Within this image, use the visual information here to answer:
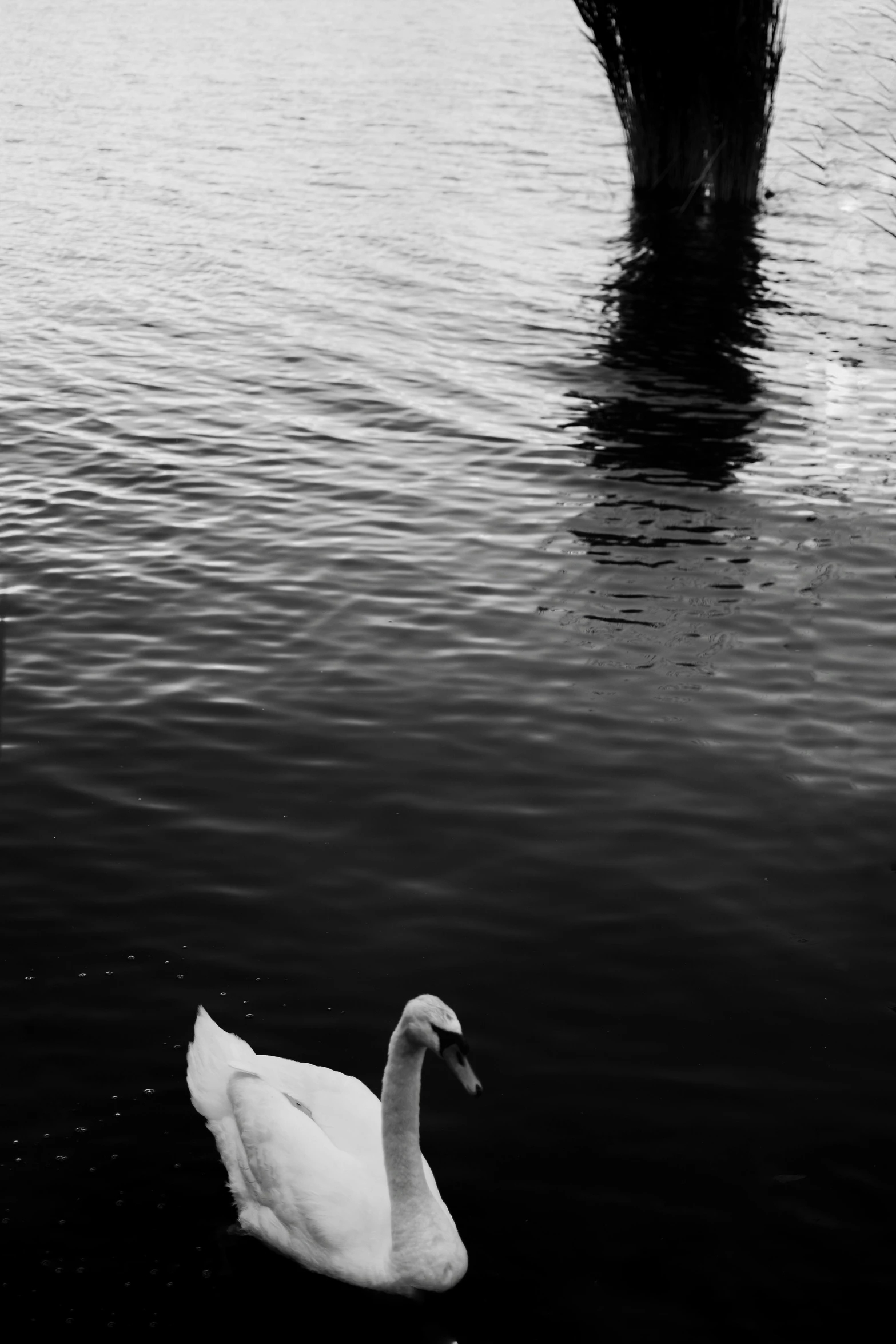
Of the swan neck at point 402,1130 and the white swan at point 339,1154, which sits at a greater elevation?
the swan neck at point 402,1130

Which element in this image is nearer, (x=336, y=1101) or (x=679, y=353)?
(x=336, y=1101)

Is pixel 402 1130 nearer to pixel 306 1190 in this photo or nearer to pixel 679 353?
pixel 306 1190

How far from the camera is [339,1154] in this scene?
272 inches

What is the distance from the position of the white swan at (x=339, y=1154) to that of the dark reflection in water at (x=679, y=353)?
35.6 feet

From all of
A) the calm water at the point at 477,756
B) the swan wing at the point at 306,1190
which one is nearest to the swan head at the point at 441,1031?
the swan wing at the point at 306,1190

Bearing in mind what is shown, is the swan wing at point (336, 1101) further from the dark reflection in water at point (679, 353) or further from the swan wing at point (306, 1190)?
the dark reflection in water at point (679, 353)

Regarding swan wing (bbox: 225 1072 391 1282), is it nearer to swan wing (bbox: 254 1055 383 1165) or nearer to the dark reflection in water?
swan wing (bbox: 254 1055 383 1165)

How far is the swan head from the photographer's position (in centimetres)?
606

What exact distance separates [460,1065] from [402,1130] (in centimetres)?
55

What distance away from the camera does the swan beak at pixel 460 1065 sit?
5945 millimetres

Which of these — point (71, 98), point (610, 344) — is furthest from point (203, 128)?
point (610, 344)

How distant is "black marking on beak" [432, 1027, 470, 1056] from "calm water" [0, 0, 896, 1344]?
1288mm

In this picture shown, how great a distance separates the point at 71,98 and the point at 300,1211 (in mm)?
40788

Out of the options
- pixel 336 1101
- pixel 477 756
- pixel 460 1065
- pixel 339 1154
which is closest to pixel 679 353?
pixel 477 756
